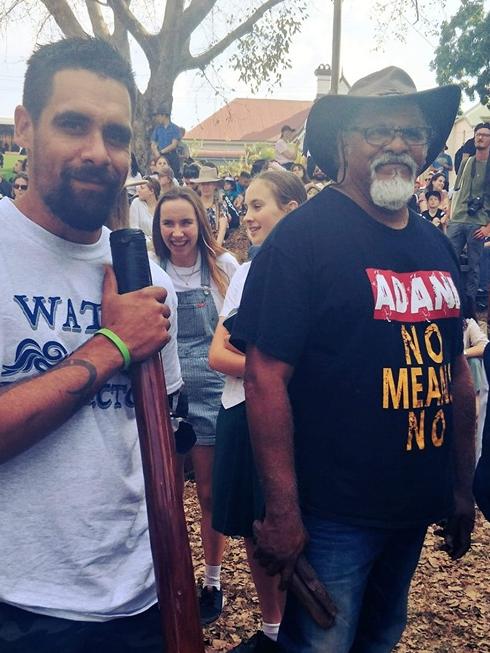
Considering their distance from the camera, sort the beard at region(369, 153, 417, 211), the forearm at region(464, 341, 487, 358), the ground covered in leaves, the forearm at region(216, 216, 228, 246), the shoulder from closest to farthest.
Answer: the beard at region(369, 153, 417, 211), the shoulder, the ground covered in leaves, the forearm at region(464, 341, 487, 358), the forearm at region(216, 216, 228, 246)

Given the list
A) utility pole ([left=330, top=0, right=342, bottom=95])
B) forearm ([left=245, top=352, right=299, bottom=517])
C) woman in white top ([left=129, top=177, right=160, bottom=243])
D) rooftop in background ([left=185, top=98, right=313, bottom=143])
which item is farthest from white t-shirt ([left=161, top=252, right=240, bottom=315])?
rooftop in background ([left=185, top=98, right=313, bottom=143])

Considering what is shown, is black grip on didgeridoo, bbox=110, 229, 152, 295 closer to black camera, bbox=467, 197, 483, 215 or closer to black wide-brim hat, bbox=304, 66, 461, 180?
black wide-brim hat, bbox=304, 66, 461, 180

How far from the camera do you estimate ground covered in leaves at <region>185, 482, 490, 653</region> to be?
351 centimetres

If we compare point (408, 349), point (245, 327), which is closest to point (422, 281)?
point (408, 349)

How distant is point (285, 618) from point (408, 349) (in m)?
0.90

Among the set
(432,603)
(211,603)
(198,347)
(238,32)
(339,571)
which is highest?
(238,32)

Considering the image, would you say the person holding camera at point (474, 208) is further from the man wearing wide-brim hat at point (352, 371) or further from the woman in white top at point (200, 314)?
the man wearing wide-brim hat at point (352, 371)

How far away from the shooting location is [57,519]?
4.98 ft

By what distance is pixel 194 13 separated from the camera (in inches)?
567

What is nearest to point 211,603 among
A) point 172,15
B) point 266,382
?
point 266,382

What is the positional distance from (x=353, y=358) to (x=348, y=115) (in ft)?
2.62

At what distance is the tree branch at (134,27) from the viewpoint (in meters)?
14.2

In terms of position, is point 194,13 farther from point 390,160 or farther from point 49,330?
point 49,330

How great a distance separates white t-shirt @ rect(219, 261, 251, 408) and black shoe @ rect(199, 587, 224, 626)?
1196mm
